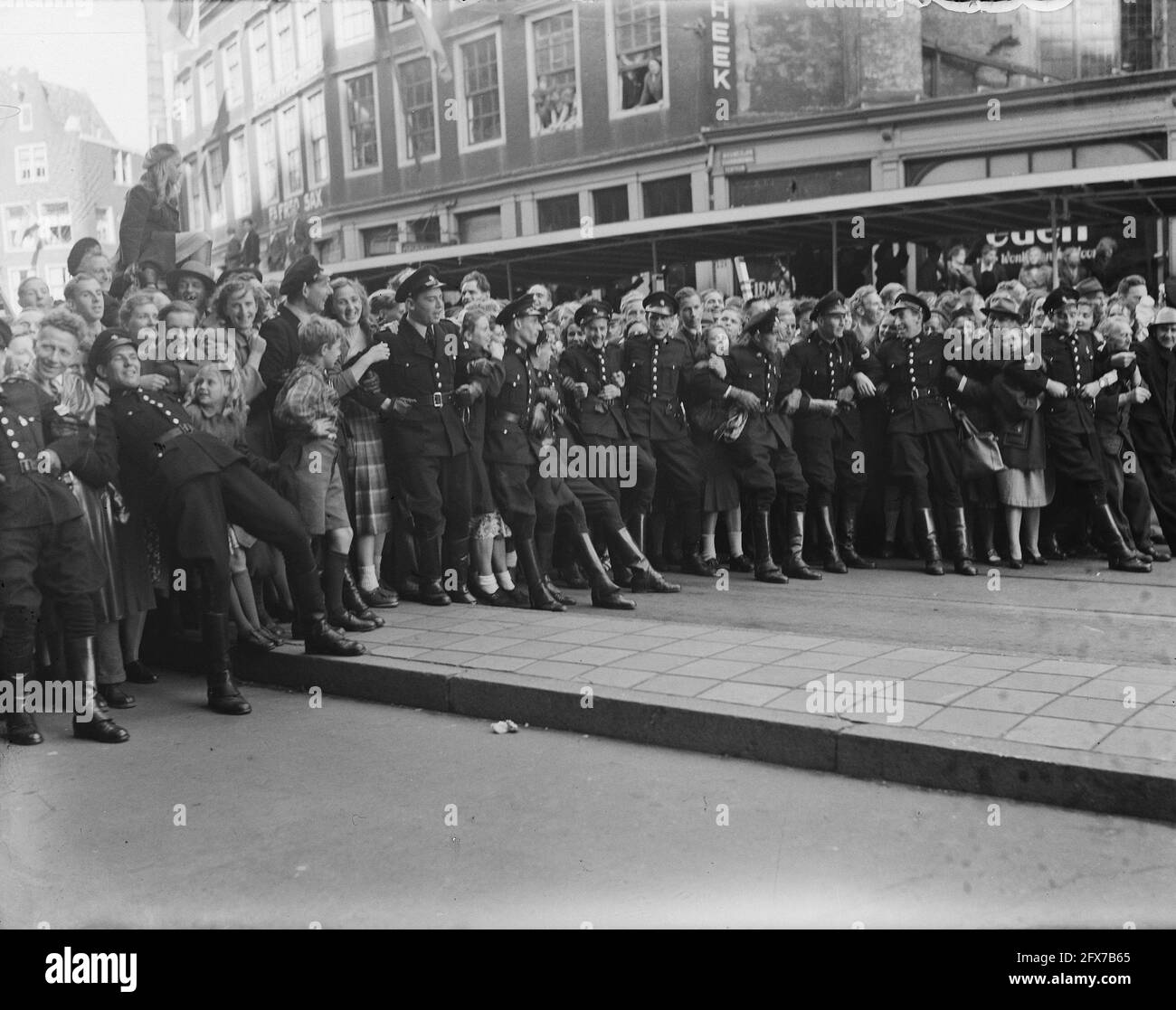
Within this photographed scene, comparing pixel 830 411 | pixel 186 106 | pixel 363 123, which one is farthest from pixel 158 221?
pixel 830 411

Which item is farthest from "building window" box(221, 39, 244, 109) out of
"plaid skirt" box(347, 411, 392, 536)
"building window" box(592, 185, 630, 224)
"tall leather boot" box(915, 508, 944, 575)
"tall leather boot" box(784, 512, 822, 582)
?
"tall leather boot" box(915, 508, 944, 575)

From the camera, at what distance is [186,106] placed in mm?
8836

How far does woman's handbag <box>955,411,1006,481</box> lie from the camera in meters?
10.3

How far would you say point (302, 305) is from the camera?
819 cm

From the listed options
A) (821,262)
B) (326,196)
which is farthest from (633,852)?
(821,262)

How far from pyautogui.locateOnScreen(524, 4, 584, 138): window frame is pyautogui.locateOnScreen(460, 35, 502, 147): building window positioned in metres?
0.27

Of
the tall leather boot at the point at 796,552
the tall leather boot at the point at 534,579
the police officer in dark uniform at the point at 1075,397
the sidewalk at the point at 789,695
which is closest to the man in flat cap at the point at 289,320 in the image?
the sidewalk at the point at 789,695

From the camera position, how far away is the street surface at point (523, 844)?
3.87m

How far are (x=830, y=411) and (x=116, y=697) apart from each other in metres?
5.77

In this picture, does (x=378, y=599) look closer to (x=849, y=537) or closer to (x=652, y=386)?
(x=652, y=386)

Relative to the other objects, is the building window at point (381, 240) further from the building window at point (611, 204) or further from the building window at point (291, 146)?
the building window at point (611, 204)

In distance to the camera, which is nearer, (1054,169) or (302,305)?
(302,305)

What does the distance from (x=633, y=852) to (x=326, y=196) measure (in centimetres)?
741
